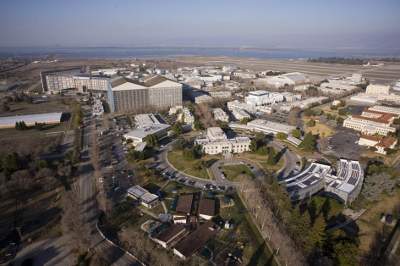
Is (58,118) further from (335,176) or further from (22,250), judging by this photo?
(335,176)

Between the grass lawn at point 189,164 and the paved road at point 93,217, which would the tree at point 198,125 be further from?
the paved road at point 93,217

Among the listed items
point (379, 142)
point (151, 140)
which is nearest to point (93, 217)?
point (151, 140)

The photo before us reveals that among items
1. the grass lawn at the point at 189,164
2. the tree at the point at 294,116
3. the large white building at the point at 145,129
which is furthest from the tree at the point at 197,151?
the tree at the point at 294,116

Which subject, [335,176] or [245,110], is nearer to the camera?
[335,176]

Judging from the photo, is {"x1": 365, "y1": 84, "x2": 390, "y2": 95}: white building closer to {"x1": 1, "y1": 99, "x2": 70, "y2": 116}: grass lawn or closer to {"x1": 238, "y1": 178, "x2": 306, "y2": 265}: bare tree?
{"x1": 238, "y1": 178, "x2": 306, "y2": 265}: bare tree

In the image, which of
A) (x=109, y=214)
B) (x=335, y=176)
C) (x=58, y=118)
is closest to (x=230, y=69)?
(x=58, y=118)

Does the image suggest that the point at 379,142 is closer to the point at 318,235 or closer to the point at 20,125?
the point at 318,235
